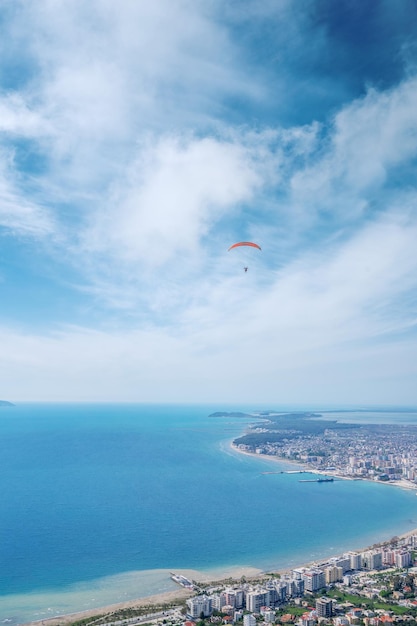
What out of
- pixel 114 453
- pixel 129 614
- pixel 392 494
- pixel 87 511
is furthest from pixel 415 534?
pixel 114 453

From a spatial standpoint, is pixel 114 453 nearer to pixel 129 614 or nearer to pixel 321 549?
pixel 321 549

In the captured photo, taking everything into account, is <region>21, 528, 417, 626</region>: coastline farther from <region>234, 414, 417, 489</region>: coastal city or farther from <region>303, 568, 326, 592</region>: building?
<region>234, 414, 417, 489</region>: coastal city

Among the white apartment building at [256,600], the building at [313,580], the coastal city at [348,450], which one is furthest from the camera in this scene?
the coastal city at [348,450]

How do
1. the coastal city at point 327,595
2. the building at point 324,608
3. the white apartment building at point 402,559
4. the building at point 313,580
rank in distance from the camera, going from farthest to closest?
1. the white apartment building at point 402,559
2. the building at point 313,580
3. the building at point 324,608
4. the coastal city at point 327,595

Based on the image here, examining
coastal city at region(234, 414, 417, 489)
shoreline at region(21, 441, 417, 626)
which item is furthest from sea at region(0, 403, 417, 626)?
coastal city at region(234, 414, 417, 489)

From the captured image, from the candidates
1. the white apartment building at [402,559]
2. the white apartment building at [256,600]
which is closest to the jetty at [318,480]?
the white apartment building at [402,559]

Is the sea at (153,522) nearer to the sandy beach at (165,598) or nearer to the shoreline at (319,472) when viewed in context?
the sandy beach at (165,598)

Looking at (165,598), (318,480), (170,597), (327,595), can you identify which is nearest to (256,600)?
(327,595)

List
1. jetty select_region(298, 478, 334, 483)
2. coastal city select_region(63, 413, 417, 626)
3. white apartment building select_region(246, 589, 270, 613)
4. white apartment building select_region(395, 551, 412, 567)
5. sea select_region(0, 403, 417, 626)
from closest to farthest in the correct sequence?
coastal city select_region(63, 413, 417, 626) → white apartment building select_region(246, 589, 270, 613) → sea select_region(0, 403, 417, 626) → white apartment building select_region(395, 551, 412, 567) → jetty select_region(298, 478, 334, 483)
